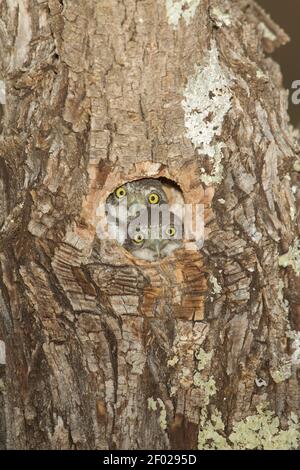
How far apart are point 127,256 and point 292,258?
20.9 inches

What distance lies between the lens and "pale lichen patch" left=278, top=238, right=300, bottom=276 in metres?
2.24

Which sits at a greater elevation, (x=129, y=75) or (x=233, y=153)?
(x=129, y=75)

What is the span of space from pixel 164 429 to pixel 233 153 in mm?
881

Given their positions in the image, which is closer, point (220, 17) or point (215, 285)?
point (215, 285)

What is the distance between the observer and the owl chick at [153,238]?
221cm

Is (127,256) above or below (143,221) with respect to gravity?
below

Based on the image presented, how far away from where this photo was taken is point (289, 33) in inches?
168

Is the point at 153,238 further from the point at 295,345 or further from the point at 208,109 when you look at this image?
the point at 295,345

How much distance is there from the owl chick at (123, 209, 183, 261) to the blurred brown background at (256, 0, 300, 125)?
6.81ft

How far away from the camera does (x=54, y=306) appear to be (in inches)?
86.7

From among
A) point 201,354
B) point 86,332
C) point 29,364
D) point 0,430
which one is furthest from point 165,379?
point 0,430

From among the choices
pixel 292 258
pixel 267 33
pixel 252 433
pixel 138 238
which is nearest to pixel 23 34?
pixel 138 238

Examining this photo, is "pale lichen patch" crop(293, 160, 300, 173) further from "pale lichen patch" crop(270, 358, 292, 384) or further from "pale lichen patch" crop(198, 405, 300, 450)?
"pale lichen patch" crop(198, 405, 300, 450)
